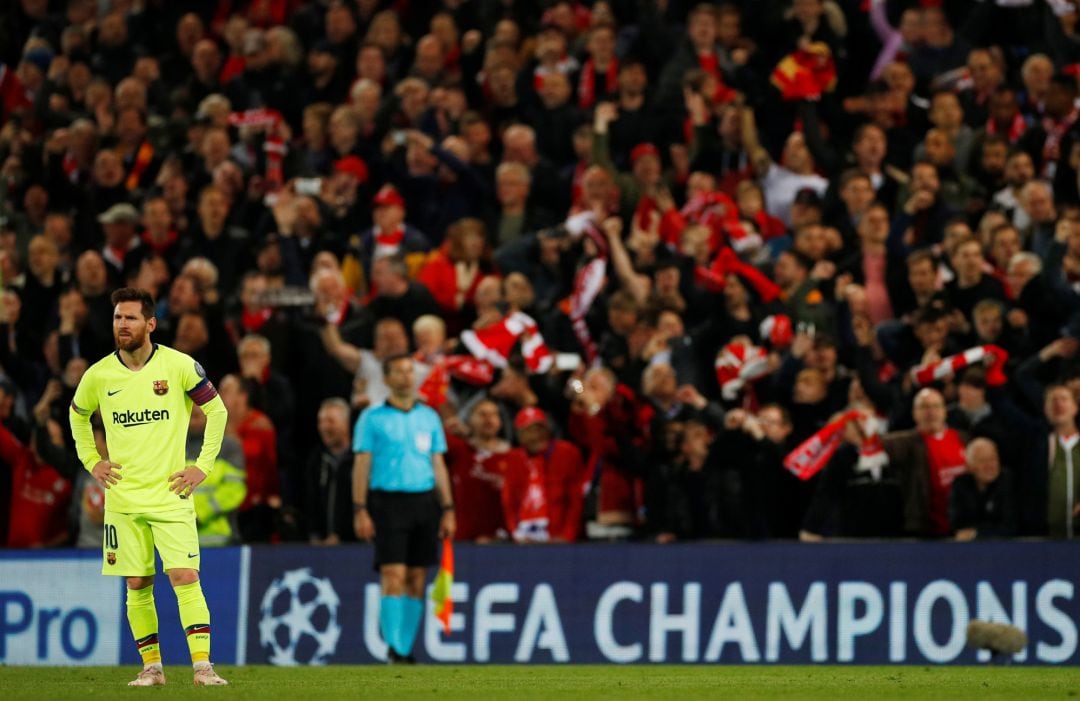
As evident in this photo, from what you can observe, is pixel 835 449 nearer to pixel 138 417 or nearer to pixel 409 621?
pixel 409 621

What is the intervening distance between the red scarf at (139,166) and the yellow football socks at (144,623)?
11.3 m

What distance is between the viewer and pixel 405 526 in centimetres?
1541

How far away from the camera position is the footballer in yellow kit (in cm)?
1171

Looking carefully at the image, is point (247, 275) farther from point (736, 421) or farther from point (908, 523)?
point (908, 523)

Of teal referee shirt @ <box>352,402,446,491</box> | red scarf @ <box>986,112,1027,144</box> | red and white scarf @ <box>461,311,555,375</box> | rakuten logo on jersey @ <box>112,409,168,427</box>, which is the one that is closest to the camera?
rakuten logo on jersey @ <box>112,409,168,427</box>

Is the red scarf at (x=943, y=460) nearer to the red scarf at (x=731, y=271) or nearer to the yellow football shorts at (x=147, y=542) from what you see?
the red scarf at (x=731, y=271)

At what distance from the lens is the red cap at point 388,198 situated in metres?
19.8

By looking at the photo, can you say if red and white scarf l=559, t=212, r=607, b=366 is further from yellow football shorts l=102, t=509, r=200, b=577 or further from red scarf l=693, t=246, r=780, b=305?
yellow football shorts l=102, t=509, r=200, b=577

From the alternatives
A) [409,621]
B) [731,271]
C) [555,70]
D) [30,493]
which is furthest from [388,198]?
[409,621]

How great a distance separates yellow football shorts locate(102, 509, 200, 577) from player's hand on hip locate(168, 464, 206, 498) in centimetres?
15

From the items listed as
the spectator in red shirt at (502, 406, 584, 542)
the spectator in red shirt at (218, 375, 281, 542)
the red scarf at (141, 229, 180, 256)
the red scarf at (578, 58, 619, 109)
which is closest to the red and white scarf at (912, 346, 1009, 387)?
the spectator in red shirt at (502, 406, 584, 542)

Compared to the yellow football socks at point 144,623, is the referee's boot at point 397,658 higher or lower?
lower

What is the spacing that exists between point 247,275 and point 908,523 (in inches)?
284

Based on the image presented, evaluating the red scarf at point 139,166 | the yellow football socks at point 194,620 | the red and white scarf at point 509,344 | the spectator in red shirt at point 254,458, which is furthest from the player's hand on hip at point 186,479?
the red scarf at point 139,166
